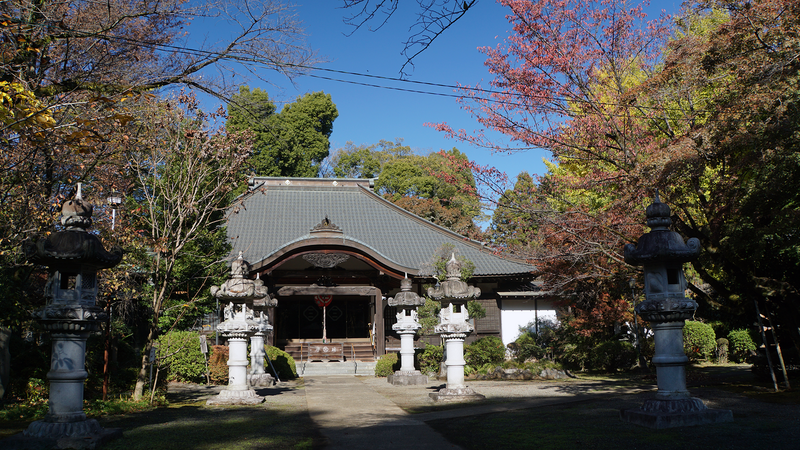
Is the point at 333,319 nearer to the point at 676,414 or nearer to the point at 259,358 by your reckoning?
the point at 259,358

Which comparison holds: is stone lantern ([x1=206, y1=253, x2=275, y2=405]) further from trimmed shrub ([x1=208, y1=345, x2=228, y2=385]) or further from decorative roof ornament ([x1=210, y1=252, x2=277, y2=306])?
trimmed shrub ([x1=208, y1=345, x2=228, y2=385])

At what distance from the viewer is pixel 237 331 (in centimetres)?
1163

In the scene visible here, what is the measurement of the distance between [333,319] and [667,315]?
754 inches

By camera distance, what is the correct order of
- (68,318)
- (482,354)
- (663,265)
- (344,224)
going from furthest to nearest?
(344,224), (482,354), (663,265), (68,318)

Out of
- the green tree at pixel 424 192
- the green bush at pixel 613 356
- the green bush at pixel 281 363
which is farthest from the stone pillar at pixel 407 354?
the green tree at pixel 424 192

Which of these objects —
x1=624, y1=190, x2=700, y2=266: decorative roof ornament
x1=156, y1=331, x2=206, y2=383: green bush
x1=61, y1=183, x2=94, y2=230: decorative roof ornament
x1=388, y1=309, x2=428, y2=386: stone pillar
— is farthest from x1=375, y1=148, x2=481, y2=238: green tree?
x1=61, y1=183, x2=94, y2=230: decorative roof ornament

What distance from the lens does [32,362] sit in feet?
40.6

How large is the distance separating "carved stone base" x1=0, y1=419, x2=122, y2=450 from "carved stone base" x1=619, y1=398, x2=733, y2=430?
677 cm

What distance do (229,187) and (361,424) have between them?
6.43 m

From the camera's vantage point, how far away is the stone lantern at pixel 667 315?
284 inches

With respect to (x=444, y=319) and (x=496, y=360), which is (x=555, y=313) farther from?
(x=444, y=319)

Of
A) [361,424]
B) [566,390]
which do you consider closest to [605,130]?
[566,390]

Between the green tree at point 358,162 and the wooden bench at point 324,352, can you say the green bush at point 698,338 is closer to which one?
the wooden bench at point 324,352

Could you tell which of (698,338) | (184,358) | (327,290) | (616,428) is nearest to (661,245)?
(616,428)
